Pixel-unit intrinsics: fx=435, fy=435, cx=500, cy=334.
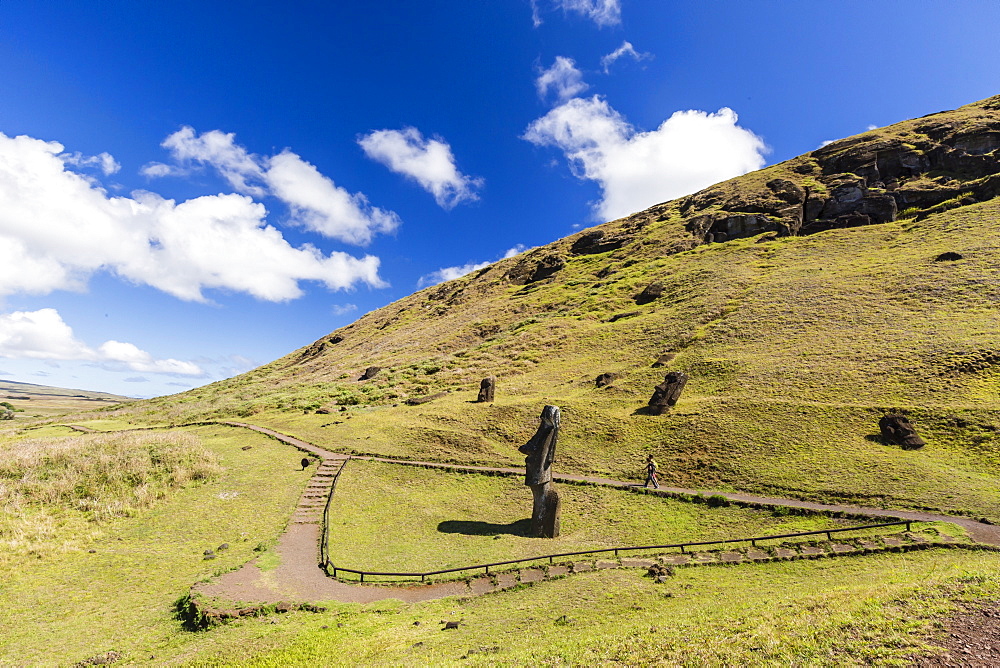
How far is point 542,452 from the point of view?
66.7 feet

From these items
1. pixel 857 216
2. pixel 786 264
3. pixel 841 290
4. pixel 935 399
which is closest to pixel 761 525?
pixel 935 399

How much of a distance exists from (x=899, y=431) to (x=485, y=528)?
22.8 metres

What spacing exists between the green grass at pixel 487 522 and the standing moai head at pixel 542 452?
2747mm

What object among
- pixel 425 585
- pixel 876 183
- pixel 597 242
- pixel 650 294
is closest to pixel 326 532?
pixel 425 585

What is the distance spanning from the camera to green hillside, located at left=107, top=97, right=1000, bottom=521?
24438mm

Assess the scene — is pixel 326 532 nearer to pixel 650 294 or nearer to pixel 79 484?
pixel 79 484

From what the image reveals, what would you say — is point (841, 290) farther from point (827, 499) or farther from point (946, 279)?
point (827, 499)

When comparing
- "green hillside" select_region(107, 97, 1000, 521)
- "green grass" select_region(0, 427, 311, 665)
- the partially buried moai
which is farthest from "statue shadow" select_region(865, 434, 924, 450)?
"green grass" select_region(0, 427, 311, 665)

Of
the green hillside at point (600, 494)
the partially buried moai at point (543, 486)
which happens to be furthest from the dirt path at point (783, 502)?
the partially buried moai at point (543, 486)

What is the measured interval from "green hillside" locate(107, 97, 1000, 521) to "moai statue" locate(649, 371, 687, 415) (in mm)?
872

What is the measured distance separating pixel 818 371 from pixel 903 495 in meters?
15.2

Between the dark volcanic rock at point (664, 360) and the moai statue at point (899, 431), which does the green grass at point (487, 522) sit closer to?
the moai statue at point (899, 431)

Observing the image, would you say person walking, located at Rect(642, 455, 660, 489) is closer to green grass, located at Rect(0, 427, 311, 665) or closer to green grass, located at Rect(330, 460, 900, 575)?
green grass, located at Rect(330, 460, 900, 575)

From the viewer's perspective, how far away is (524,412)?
35.7m
